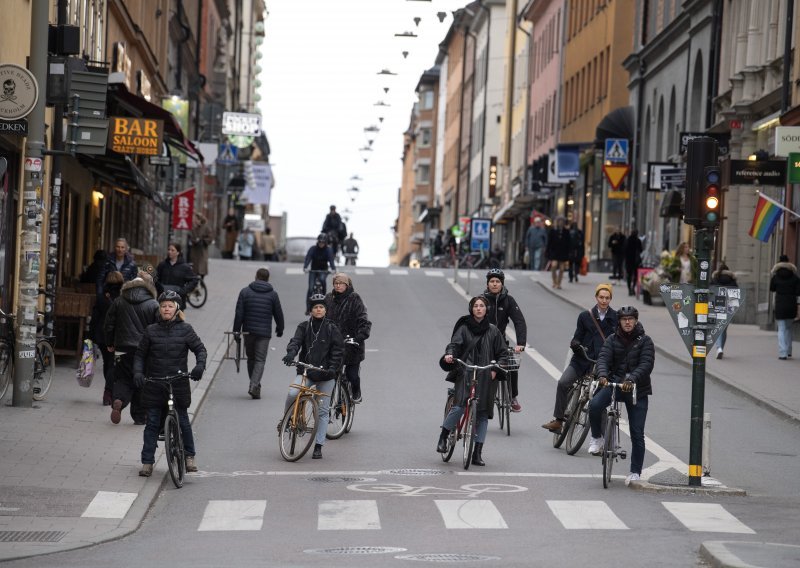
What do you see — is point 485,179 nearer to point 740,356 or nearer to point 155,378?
point 740,356

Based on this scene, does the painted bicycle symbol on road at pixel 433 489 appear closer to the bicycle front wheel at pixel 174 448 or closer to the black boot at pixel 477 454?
the black boot at pixel 477 454

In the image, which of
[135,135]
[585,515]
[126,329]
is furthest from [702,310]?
[135,135]

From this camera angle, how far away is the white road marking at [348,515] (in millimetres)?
13117

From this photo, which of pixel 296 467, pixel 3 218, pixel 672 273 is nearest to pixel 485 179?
pixel 672 273

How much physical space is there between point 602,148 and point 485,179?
40.8 meters

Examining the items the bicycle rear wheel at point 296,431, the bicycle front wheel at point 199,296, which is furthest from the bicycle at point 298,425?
the bicycle front wheel at point 199,296

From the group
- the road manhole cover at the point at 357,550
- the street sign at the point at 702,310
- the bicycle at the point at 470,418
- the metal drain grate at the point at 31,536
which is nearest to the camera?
the road manhole cover at the point at 357,550

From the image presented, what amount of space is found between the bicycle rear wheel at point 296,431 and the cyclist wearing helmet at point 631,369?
2.97 m

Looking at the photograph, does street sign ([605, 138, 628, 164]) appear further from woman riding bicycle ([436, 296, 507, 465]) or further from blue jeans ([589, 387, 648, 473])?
blue jeans ([589, 387, 648, 473])

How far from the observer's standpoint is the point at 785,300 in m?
28.8

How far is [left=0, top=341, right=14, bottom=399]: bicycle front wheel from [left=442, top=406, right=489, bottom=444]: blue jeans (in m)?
5.72

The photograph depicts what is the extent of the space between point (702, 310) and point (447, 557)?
210 inches

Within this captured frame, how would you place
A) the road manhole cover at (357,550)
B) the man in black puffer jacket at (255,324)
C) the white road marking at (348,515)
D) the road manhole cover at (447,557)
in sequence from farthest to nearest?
the man in black puffer jacket at (255,324)
the white road marking at (348,515)
the road manhole cover at (357,550)
the road manhole cover at (447,557)

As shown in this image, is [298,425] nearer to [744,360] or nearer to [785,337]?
[744,360]
